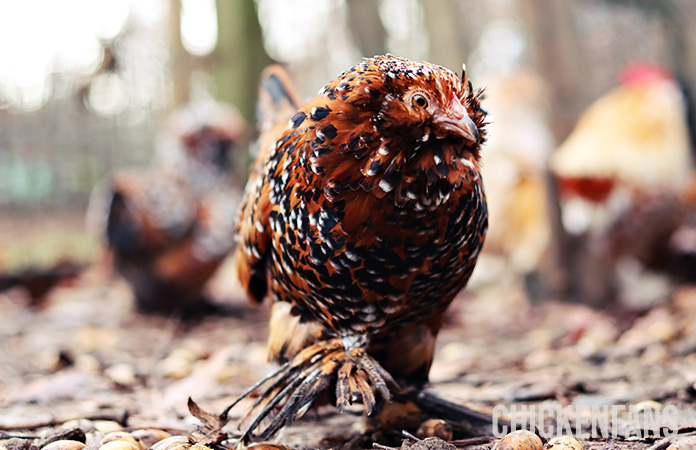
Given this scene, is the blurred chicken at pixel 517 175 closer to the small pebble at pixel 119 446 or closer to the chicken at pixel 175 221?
Answer: the chicken at pixel 175 221

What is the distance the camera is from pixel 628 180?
4.08 m

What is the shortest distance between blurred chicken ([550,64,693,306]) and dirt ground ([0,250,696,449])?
1.42ft

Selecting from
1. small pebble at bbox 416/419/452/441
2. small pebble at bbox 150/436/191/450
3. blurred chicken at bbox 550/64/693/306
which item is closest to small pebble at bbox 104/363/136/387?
small pebble at bbox 150/436/191/450

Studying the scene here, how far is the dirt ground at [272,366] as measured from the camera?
2160mm

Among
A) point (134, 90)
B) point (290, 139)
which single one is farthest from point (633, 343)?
point (134, 90)

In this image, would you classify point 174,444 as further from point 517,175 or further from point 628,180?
point 517,175

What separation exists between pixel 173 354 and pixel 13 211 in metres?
6.41

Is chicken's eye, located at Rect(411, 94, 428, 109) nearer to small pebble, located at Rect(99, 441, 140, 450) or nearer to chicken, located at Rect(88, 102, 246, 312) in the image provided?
small pebble, located at Rect(99, 441, 140, 450)

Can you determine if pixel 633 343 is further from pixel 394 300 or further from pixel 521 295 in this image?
pixel 394 300

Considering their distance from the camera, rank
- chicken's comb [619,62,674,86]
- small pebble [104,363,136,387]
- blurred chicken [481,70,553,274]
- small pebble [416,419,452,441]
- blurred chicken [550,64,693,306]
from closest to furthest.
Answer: small pebble [416,419,452,441] < small pebble [104,363,136,387] < blurred chicken [550,64,693,306] < chicken's comb [619,62,674,86] < blurred chicken [481,70,553,274]

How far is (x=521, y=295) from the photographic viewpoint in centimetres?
504

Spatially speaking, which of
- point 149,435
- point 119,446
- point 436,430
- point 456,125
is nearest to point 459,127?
point 456,125

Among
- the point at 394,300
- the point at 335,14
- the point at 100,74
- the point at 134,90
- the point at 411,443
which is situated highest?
the point at 335,14

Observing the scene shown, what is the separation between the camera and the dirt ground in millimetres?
2160
